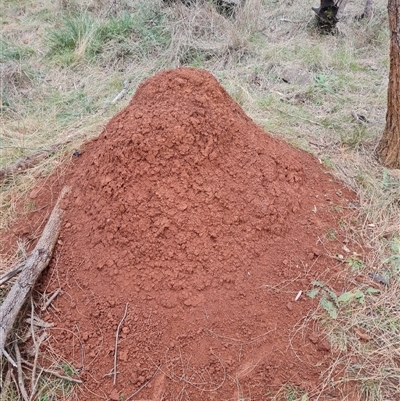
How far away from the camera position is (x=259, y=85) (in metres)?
4.02

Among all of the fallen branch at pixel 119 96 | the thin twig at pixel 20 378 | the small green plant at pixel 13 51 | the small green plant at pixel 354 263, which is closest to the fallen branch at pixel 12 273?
the thin twig at pixel 20 378

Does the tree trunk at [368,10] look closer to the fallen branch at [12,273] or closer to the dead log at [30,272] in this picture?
the dead log at [30,272]

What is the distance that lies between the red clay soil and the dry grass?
0.68ft

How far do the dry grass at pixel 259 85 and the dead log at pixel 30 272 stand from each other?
→ 278 millimetres

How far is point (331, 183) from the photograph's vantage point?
8.20ft

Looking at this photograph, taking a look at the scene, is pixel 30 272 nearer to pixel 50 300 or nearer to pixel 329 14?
pixel 50 300

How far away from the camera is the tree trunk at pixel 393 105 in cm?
250

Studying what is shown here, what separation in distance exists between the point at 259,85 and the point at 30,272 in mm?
2893

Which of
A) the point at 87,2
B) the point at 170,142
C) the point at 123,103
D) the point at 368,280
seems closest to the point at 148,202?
the point at 170,142

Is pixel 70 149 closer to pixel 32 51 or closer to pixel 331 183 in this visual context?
pixel 331 183

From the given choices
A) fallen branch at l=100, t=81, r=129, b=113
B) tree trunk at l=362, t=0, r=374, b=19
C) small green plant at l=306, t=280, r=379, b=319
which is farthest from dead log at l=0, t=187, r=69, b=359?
tree trunk at l=362, t=0, r=374, b=19

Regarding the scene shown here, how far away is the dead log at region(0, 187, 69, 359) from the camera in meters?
1.76

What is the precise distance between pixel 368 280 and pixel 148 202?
1.14 metres

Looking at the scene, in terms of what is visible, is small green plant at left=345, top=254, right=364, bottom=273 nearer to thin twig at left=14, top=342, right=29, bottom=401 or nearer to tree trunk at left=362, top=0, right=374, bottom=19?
thin twig at left=14, top=342, right=29, bottom=401
